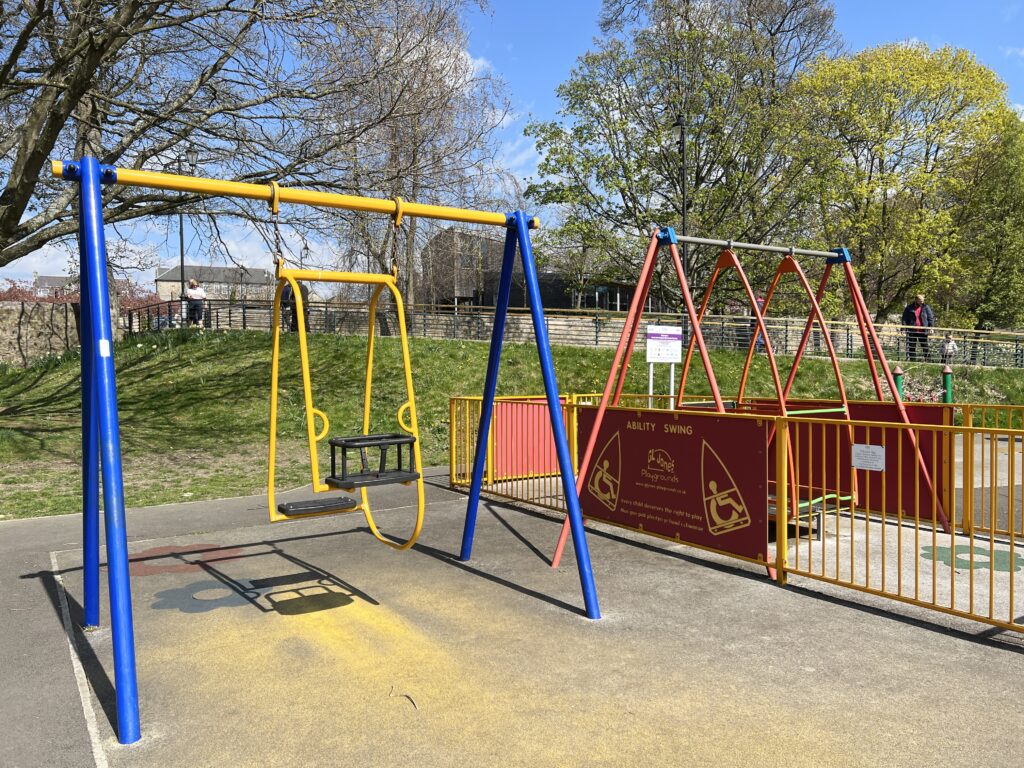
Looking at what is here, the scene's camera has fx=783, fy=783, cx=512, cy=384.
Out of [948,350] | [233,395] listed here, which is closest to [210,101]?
[233,395]

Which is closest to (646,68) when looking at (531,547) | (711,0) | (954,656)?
(711,0)

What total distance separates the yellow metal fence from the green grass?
11.3ft

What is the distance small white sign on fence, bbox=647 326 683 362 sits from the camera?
1307 centimetres

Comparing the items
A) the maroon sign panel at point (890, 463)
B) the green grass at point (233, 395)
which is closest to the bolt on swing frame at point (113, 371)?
the maroon sign panel at point (890, 463)

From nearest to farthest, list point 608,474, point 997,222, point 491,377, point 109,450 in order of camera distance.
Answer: point 109,450, point 491,377, point 608,474, point 997,222

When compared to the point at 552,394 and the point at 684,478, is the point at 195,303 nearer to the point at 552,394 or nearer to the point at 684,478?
the point at 684,478

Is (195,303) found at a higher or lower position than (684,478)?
higher

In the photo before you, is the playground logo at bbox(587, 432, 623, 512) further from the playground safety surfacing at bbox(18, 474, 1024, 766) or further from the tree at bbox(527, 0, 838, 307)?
the tree at bbox(527, 0, 838, 307)

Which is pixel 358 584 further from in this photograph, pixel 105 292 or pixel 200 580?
pixel 105 292

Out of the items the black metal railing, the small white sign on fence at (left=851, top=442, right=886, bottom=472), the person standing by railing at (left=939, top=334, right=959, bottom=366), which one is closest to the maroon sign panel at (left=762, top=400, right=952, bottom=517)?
the small white sign on fence at (left=851, top=442, right=886, bottom=472)

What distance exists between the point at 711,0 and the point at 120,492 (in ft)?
92.5

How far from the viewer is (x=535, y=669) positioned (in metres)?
4.43

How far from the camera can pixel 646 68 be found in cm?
2578

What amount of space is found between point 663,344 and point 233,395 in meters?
10.3
